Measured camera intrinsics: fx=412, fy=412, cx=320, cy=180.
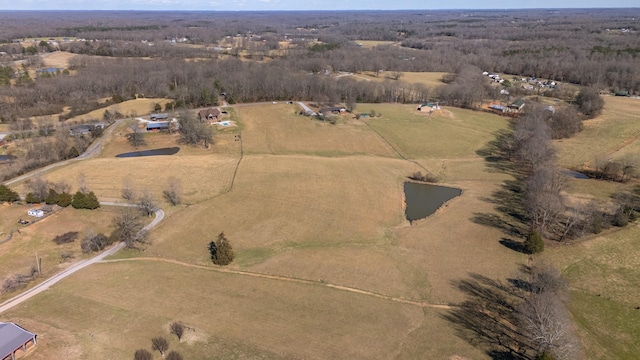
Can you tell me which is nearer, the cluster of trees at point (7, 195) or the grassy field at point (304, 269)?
the grassy field at point (304, 269)

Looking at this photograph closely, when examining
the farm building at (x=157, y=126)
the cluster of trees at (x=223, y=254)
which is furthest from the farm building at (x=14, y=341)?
the farm building at (x=157, y=126)

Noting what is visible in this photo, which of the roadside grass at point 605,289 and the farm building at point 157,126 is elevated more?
the farm building at point 157,126

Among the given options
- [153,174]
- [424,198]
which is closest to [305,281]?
[424,198]

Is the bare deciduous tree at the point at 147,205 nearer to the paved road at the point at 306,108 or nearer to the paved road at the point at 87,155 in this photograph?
the paved road at the point at 87,155

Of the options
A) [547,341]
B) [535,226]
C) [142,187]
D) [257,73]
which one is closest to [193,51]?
[257,73]

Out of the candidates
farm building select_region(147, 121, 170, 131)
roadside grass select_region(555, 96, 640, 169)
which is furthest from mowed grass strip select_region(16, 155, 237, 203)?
roadside grass select_region(555, 96, 640, 169)

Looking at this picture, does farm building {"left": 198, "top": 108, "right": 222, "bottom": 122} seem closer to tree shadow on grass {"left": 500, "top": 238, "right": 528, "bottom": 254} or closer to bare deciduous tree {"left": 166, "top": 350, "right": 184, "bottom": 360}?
tree shadow on grass {"left": 500, "top": 238, "right": 528, "bottom": 254}

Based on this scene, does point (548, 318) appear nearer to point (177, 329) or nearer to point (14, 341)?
point (177, 329)
